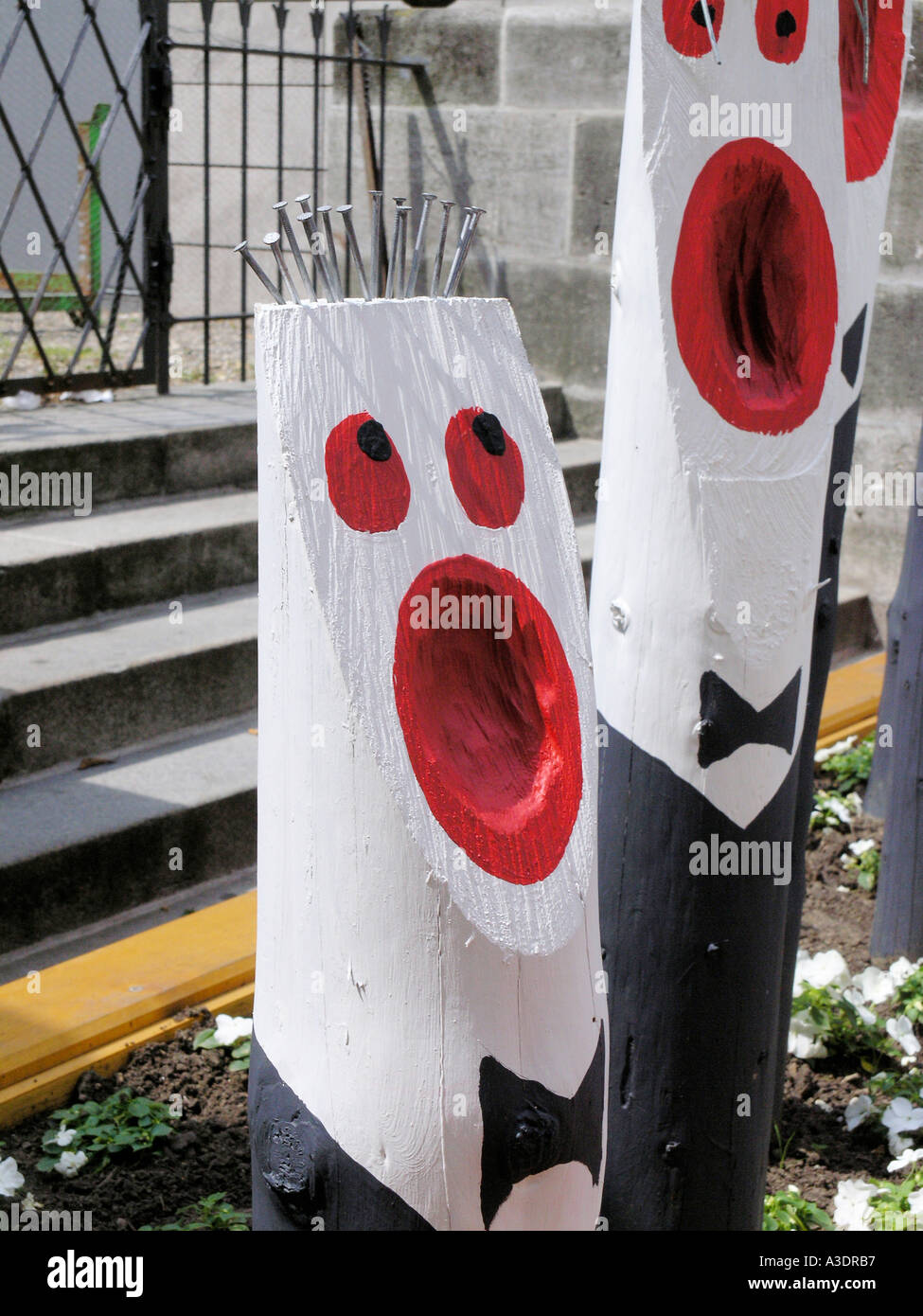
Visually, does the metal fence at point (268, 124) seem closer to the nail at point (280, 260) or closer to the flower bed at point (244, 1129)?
the flower bed at point (244, 1129)

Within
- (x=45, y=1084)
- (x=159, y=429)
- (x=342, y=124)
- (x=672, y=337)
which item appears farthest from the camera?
(x=342, y=124)

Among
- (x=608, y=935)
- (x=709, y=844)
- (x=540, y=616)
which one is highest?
(x=540, y=616)

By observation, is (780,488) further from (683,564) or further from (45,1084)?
(45,1084)

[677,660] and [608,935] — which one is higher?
[677,660]

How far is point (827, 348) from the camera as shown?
1816mm

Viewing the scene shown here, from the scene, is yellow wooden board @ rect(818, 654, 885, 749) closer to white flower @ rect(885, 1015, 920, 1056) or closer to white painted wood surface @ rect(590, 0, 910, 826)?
white flower @ rect(885, 1015, 920, 1056)

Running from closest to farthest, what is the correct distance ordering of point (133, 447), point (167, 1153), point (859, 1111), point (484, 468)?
point (484, 468) → point (167, 1153) → point (859, 1111) → point (133, 447)

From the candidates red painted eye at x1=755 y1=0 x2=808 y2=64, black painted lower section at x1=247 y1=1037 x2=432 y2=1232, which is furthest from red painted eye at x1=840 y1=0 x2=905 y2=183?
black painted lower section at x1=247 y1=1037 x2=432 y2=1232

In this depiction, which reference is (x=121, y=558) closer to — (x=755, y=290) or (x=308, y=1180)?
(x=755, y=290)

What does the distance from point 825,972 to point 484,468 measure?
1.98 metres

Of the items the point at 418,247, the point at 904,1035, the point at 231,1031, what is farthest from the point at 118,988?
the point at 418,247

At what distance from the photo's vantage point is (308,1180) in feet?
4.37
